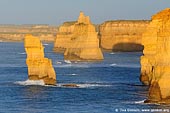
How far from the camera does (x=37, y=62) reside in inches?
3159

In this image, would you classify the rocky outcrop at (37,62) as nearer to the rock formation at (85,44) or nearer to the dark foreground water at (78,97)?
the dark foreground water at (78,97)

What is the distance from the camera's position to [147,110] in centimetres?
5625

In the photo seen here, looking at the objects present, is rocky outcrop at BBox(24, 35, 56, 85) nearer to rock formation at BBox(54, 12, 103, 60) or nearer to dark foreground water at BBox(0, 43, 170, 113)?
dark foreground water at BBox(0, 43, 170, 113)

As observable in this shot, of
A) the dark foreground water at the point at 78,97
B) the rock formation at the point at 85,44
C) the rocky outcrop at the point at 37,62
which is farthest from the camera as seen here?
the rock formation at the point at 85,44

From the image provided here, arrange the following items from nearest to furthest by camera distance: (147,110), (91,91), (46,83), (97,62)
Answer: (147,110) < (91,91) < (46,83) < (97,62)

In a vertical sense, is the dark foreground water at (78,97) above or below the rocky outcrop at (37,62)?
below

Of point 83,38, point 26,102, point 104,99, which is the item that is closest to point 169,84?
point 104,99

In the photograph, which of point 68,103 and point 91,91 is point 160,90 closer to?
point 68,103

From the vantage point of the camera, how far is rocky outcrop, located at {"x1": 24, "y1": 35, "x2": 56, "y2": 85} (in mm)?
A: 80125

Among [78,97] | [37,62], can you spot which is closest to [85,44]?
[37,62]

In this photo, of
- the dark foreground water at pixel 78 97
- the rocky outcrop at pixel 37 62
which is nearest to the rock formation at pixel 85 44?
the dark foreground water at pixel 78 97

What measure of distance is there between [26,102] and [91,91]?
40.5 feet

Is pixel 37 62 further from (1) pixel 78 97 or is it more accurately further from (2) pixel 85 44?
(2) pixel 85 44

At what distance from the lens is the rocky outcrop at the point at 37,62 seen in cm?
8012
